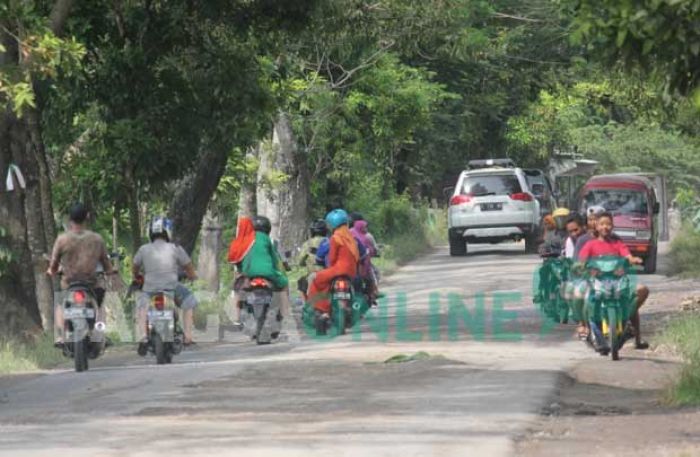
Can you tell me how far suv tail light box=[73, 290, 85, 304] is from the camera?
17453 mm

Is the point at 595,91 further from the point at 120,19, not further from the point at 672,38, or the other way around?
the point at 672,38

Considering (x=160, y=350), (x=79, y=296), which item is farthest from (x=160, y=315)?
(x=79, y=296)

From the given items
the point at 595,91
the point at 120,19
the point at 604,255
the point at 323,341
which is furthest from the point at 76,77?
the point at 595,91

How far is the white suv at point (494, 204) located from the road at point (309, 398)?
18.9 meters

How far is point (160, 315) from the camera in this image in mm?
18141

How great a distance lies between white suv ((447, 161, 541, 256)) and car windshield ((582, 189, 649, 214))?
6180 mm

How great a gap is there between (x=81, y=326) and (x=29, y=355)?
1.79m

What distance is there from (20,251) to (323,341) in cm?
390

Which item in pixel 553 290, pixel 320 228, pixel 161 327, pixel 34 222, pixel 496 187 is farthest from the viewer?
pixel 496 187

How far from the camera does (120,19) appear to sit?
2180cm

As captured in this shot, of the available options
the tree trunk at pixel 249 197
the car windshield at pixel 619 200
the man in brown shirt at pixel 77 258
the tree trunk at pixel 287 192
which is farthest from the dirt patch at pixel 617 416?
the tree trunk at pixel 287 192

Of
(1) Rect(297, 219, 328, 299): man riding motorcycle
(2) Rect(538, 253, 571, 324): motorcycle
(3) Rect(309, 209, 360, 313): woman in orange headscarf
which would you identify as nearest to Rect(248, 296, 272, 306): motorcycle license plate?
(3) Rect(309, 209, 360, 313): woman in orange headscarf

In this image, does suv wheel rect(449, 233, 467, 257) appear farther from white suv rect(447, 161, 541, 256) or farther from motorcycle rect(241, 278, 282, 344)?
motorcycle rect(241, 278, 282, 344)

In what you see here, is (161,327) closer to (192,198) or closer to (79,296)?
(79,296)
